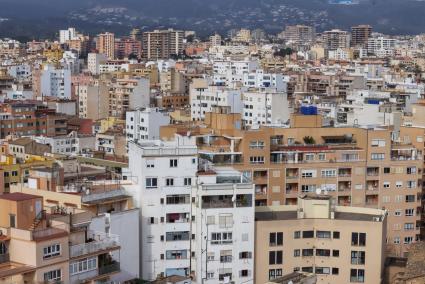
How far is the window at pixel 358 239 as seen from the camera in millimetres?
25484

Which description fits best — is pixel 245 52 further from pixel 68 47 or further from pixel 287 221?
pixel 287 221

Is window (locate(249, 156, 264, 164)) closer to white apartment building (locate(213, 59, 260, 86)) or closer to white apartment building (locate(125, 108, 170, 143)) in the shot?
white apartment building (locate(125, 108, 170, 143))

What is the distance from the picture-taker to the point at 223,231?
25.0 m

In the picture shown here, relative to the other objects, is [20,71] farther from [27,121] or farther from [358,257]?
[358,257]

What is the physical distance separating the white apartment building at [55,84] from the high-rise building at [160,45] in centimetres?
6436

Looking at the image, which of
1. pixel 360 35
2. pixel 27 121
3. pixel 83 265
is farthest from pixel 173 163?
pixel 360 35

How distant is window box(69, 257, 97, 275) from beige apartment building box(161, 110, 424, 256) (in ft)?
30.6

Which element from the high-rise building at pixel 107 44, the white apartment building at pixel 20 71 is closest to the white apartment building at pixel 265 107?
the white apartment building at pixel 20 71

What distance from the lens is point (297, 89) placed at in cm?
8500

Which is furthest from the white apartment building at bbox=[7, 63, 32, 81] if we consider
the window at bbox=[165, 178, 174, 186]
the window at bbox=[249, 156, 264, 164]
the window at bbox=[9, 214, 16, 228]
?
the window at bbox=[9, 214, 16, 228]

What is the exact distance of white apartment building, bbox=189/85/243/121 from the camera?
2413 inches

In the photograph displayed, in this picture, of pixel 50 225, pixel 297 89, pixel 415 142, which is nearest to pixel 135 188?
pixel 50 225

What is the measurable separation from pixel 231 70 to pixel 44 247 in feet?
232

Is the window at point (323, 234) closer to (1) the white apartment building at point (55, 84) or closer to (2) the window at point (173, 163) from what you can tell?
(2) the window at point (173, 163)
